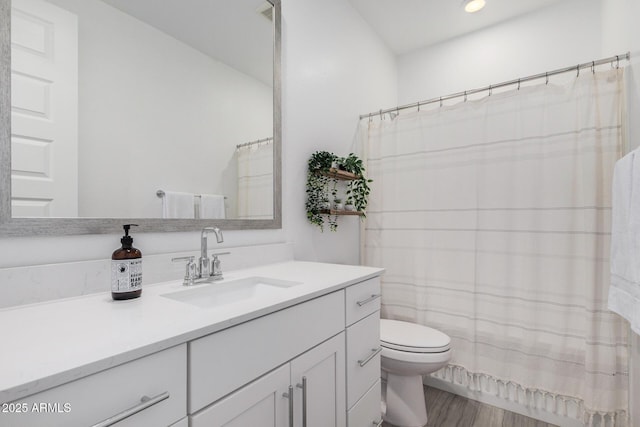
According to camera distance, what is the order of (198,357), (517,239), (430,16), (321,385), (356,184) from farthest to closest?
(430,16), (356,184), (517,239), (321,385), (198,357)

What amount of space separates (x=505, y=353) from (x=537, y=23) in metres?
2.34

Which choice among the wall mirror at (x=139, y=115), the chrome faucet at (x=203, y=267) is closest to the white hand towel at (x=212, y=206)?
the wall mirror at (x=139, y=115)

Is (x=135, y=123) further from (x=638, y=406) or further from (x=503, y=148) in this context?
(x=638, y=406)

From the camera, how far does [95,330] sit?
627 millimetres

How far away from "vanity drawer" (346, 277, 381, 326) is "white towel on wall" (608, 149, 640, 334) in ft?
2.95

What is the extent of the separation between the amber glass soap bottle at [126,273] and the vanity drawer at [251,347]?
0.36 metres

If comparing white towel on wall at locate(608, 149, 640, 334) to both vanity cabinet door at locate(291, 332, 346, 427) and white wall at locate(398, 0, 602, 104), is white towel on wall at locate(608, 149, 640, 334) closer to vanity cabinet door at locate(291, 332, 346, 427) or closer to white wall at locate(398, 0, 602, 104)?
vanity cabinet door at locate(291, 332, 346, 427)

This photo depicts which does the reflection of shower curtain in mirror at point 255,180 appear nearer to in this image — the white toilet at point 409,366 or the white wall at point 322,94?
the white wall at point 322,94

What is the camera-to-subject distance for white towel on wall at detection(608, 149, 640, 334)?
1089mm

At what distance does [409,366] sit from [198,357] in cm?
130

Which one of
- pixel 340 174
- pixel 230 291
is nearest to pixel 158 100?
pixel 230 291

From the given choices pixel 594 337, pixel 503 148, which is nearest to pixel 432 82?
pixel 503 148

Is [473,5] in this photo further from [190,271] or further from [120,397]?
[120,397]

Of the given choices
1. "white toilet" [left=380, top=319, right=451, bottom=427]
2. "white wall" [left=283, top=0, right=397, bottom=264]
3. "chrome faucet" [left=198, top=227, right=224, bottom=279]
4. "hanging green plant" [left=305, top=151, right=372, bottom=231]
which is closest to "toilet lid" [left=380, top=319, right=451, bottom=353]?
"white toilet" [left=380, top=319, right=451, bottom=427]
